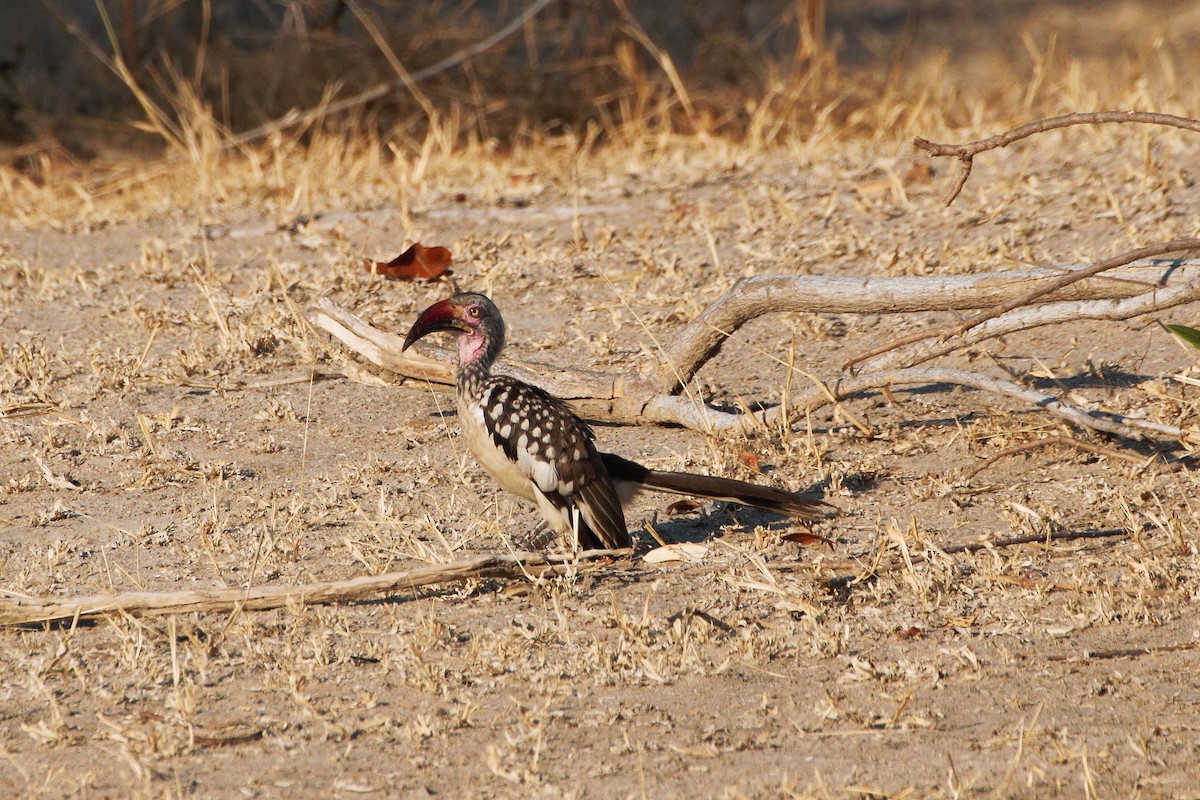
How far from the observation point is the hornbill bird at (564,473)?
3502mm

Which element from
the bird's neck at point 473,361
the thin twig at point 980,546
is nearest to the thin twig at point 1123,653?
the thin twig at point 980,546

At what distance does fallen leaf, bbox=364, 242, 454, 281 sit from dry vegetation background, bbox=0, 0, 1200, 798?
267mm

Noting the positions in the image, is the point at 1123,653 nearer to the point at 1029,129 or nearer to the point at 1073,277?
the point at 1073,277

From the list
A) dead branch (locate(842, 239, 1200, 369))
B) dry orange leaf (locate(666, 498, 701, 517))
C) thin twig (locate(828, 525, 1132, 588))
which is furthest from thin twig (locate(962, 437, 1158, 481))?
dry orange leaf (locate(666, 498, 701, 517))

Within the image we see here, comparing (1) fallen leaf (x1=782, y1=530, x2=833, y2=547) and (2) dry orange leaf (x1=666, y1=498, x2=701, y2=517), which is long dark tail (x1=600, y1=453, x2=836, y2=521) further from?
(2) dry orange leaf (x1=666, y1=498, x2=701, y2=517)

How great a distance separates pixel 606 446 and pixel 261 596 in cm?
144

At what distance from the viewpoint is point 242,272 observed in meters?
5.71

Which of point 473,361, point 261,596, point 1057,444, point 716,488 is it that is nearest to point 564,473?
point 716,488

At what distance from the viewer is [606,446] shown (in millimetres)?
4254

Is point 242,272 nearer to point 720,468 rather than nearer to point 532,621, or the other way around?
point 720,468

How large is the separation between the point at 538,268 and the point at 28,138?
176 inches

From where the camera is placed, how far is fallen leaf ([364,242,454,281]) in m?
4.98

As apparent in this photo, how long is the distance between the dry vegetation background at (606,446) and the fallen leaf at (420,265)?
0.88 ft

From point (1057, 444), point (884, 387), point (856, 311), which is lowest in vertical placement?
point (1057, 444)
